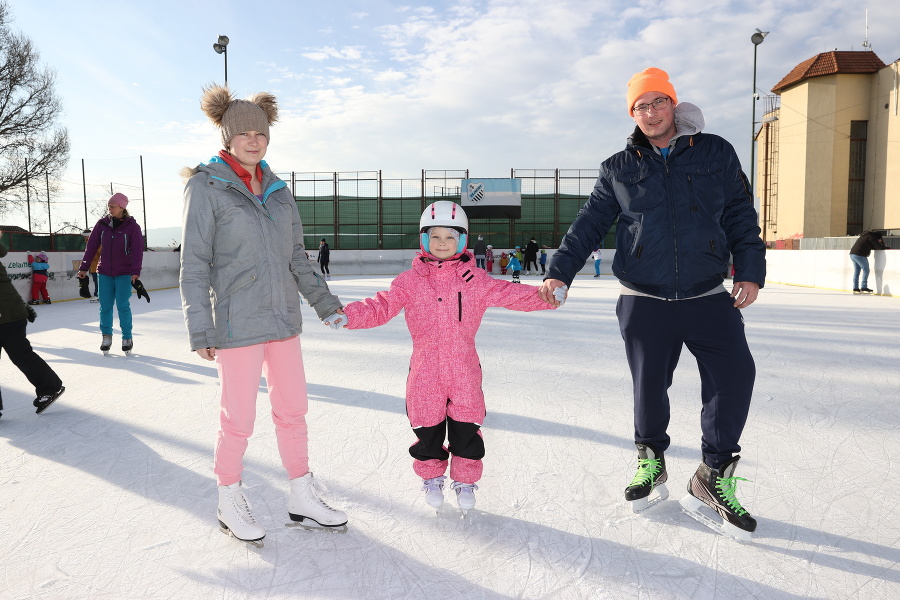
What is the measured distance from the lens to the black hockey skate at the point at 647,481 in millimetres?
2211

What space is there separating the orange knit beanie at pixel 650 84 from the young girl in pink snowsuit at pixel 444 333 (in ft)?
2.54

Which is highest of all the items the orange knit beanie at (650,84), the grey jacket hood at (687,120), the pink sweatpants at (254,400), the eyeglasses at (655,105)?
the orange knit beanie at (650,84)

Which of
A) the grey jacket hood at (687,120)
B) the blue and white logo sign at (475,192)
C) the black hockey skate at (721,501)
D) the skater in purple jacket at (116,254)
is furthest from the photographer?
the blue and white logo sign at (475,192)

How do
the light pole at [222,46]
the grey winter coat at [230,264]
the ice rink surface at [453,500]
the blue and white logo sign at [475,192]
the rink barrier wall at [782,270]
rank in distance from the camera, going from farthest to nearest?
the blue and white logo sign at [475,192]
the light pole at [222,46]
the rink barrier wall at [782,270]
the grey winter coat at [230,264]
the ice rink surface at [453,500]

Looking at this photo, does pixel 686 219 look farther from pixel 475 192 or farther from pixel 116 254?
pixel 475 192

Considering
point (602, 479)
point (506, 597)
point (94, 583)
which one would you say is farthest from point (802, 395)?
point (94, 583)

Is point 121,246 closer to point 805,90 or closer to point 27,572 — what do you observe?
point 27,572

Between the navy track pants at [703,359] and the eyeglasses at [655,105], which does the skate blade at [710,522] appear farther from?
the eyeglasses at [655,105]

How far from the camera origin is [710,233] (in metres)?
2.07

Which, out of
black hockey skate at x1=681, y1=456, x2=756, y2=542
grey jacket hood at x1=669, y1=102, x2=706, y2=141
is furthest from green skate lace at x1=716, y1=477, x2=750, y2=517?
grey jacket hood at x1=669, y1=102, x2=706, y2=141

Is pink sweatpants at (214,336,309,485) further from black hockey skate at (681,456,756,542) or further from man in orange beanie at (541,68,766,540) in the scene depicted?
black hockey skate at (681,456,756,542)

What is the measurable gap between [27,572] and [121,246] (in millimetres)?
4051

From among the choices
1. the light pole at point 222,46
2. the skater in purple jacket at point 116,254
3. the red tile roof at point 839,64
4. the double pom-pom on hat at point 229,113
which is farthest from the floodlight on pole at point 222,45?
the red tile roof at point 839,64

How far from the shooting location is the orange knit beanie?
2129 mm
